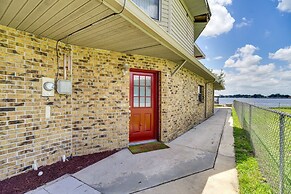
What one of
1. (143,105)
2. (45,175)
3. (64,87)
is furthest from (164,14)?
(45,175)

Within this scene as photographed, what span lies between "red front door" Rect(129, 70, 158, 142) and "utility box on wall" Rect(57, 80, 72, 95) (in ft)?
5.98

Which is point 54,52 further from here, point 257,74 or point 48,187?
point 257,74

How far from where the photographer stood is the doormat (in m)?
4.62

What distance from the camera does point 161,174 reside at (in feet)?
10.8

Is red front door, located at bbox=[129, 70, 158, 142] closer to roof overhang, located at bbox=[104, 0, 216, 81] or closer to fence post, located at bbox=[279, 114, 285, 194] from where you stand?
roof overhang, located at bbox=[104, 0, 216, 81]

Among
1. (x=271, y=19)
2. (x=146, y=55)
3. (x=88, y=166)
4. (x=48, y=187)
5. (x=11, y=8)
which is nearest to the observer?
(x=11, y=8)

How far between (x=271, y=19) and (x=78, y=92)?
64.3 feet

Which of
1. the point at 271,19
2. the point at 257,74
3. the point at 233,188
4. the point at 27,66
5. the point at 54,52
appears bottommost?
the point at 233,188

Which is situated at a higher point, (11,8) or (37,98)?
(11,8)

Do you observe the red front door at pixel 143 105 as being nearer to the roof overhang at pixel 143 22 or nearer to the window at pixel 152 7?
the roof overhang at pixel 143 22

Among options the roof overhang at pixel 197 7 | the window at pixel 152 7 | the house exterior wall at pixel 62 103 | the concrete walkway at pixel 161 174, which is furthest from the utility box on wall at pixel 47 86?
the roof overhang at pixel 197 7

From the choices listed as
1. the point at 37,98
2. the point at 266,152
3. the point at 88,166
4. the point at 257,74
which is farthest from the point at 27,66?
the point at 257,74

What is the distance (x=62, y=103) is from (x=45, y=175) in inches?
57.8

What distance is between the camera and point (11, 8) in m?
2.36
